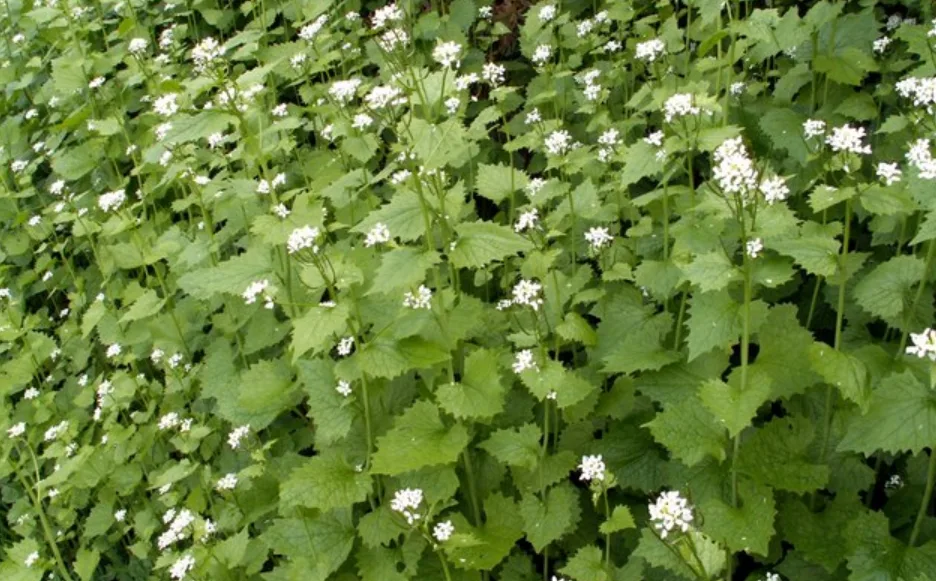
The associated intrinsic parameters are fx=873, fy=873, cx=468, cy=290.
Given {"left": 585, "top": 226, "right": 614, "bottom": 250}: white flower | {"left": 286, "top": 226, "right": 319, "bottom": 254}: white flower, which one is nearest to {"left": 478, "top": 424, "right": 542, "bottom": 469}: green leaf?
{"left": 585, "top": 226, "right": 614, "bottom": 250}: white flower

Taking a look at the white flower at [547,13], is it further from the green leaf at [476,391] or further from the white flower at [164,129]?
the green leaf at [476,391]

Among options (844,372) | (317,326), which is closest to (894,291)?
(844,372)

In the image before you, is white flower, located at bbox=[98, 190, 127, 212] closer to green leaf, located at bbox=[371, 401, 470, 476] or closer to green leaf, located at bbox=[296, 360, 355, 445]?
green leaf, located at bbox=[296, 360, 355, 445]

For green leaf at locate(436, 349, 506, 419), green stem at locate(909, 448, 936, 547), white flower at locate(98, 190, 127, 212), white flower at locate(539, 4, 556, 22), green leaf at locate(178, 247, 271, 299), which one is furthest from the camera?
white flower at locate(539, 4, 556, 22)

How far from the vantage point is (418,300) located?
281 cm

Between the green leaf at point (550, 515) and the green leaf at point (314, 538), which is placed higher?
the green leaf at point (550, 515)

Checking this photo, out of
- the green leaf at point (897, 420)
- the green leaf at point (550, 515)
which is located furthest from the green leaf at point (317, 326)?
the green leaf at point (897, 420)

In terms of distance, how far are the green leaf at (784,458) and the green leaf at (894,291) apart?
400mm

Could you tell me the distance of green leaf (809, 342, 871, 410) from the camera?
7.38ft

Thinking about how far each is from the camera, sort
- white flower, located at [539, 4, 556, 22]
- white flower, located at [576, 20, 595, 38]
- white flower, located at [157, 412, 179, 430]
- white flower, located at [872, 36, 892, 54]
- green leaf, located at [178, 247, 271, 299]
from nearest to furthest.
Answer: green leaf, located at [178, 247, 271, 299]
white flower, located at [872, 36, 892, 54]
white flower, located at [157, 412, 179, 430]
white flower, located at [539, 4, 556, 22]
white flower, located at [576, 20, 595, 38]

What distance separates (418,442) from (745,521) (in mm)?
980

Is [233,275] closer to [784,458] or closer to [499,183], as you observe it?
[499,183]

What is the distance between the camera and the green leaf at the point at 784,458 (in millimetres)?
2521

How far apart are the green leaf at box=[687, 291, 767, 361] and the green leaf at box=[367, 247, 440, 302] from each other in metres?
0.76
